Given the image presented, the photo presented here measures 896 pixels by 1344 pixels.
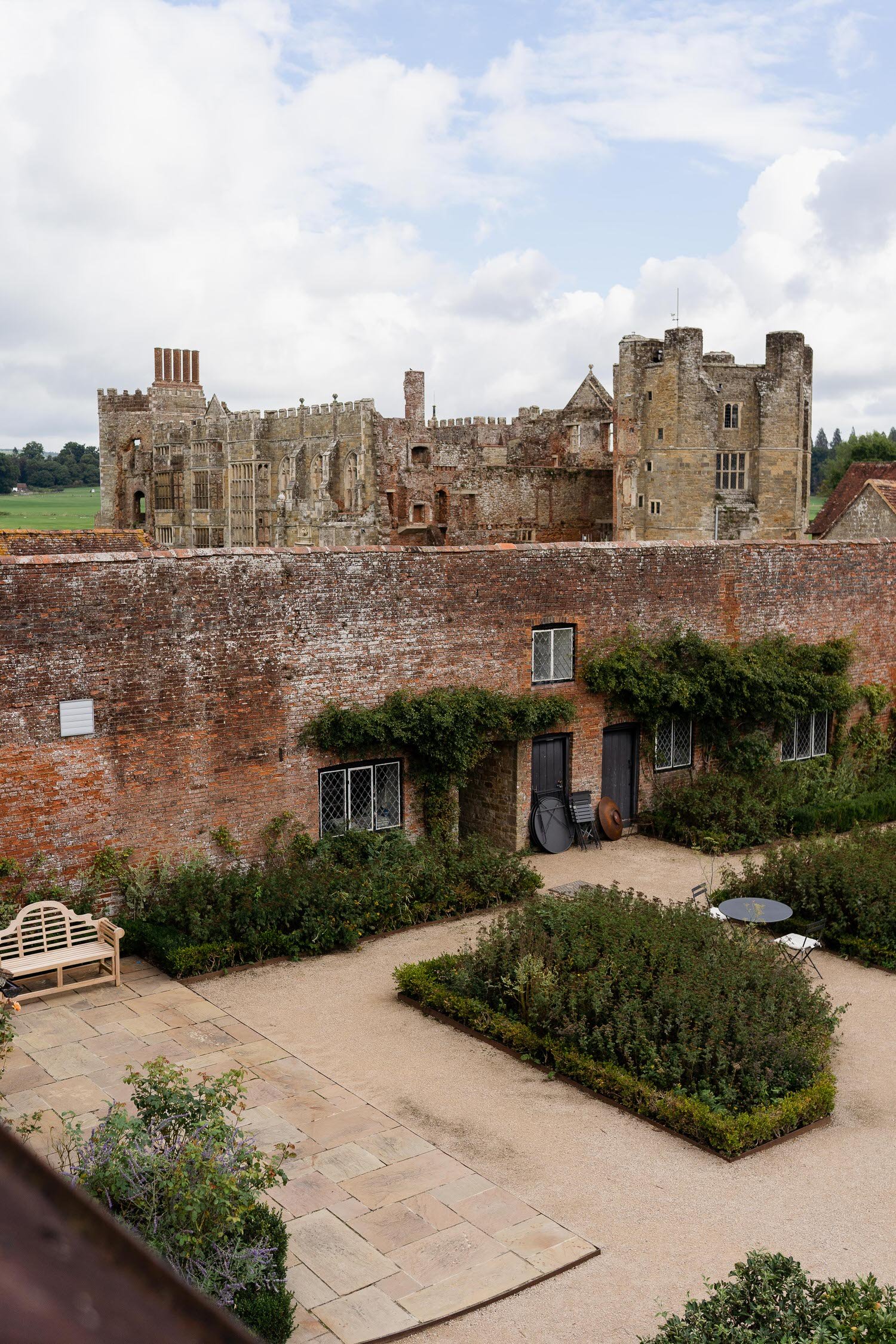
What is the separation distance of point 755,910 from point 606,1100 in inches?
144

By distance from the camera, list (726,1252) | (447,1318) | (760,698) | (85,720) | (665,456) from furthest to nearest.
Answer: (665,456), (760,698), (85,720), (726,1252), (447,1318)

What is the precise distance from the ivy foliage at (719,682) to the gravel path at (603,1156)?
5851 mm

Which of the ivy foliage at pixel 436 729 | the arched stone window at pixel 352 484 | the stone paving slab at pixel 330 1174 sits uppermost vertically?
the arched stone window at pixel 352 484

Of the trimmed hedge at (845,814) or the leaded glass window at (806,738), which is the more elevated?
the leaded glass window at (806,738)

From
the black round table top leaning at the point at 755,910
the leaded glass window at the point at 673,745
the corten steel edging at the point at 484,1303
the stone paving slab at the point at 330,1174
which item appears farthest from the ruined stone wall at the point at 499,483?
the corten steel edging at the point at 484,1303

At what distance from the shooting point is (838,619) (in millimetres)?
21312

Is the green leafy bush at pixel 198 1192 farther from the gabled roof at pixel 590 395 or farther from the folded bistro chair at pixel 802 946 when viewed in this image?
Answer: the gabled roof at pixel 590 395

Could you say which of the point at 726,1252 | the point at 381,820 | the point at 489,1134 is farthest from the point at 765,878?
the point at 726,1252

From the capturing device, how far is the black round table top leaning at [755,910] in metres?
12.8

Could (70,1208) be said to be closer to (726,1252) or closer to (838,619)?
(726,1252)

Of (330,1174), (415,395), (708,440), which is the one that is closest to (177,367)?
(415,395)

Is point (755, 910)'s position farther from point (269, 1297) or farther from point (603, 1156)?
point (269, 1297)

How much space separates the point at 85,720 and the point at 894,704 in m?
15.2

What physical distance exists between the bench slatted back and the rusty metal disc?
26.5 ft
